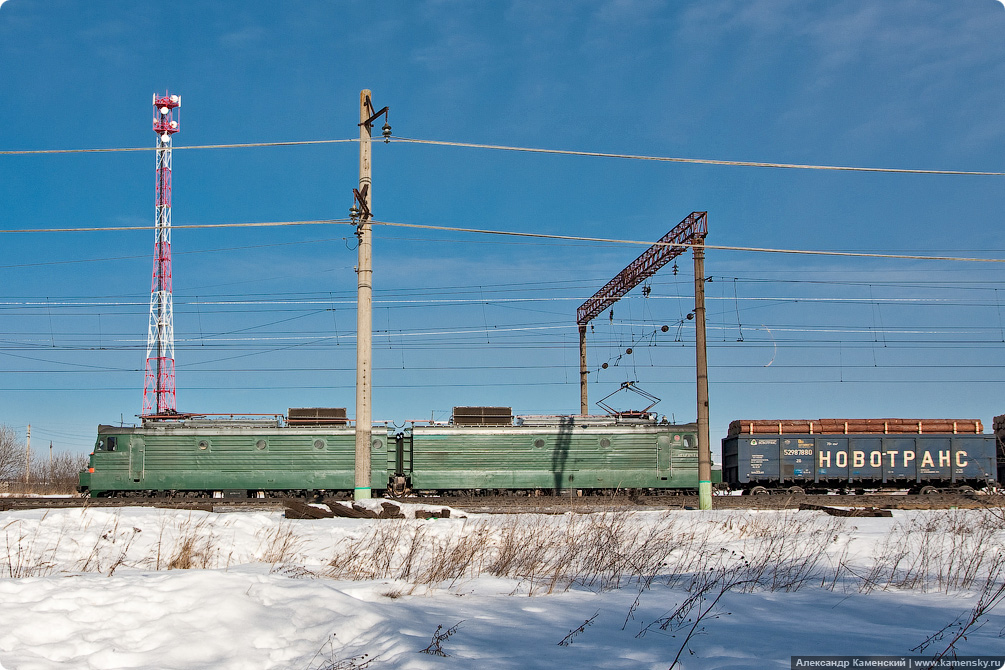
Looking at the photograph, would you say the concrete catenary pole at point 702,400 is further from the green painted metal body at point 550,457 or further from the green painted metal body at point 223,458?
the green painted metal body at point 223,458

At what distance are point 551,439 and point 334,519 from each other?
15.1 meters

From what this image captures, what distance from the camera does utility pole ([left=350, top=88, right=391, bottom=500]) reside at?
660 inches

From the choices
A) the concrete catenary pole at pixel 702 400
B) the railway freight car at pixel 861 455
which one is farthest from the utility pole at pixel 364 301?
the railway freight car at pixel 861 455

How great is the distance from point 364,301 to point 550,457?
1348 cm

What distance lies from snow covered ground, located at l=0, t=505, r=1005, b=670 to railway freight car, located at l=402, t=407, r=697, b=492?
17.2m

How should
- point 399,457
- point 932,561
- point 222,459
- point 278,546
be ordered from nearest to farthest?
point 932,561
point 278,546
point 222,459
point 399,457

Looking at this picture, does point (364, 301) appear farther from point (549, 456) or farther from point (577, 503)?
point (549, 456)

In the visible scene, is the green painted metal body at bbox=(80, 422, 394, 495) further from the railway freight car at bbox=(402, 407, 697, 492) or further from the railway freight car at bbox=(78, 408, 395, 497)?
the railway freight car at bbox=(402, 407, 697, 492)

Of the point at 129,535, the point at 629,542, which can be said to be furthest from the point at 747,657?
the point at 129,535

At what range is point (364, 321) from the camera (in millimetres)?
17078

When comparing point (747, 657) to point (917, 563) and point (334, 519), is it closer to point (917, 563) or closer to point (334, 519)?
point (917, 563)

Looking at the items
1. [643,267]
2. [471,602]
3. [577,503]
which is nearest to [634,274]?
[643,267]

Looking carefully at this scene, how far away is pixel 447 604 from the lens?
250 inches

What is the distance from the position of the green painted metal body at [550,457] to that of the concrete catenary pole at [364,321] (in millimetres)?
11113
